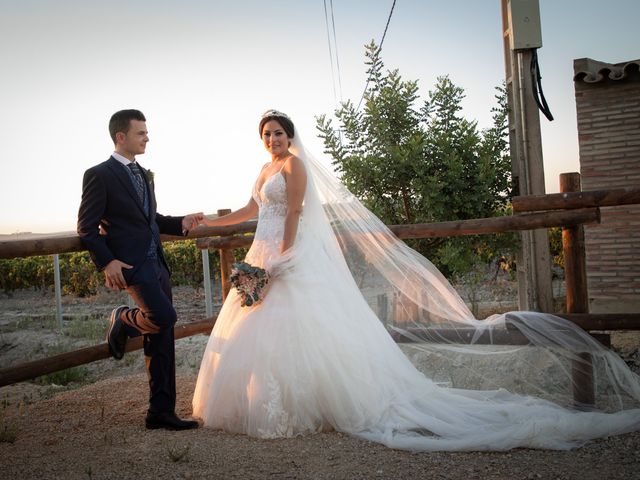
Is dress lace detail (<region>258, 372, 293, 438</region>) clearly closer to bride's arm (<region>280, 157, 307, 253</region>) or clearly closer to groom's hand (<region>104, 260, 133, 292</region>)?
bride's arm (<region>280, 157, 307, 253</region>)

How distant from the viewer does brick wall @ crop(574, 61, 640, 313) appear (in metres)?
7.12

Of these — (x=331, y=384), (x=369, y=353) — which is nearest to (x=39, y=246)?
(x=331, y=384)

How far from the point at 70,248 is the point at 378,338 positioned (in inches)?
81.8

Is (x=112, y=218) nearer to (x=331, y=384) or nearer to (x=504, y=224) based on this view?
(x=331, y=384)

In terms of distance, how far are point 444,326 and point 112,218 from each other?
7.75ft

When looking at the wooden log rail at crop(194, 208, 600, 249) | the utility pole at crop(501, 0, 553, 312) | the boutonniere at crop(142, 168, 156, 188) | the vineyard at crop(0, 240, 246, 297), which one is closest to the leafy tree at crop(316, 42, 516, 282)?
the utility pole at crop(501, 0, 553, 312)

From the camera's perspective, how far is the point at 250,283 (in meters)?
3.69

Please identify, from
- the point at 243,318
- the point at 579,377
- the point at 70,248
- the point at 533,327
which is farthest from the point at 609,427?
the point at 70,248

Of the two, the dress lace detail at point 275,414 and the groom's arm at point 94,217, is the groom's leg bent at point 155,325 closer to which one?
the groom's arm at point 94,217

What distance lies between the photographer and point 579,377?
3600 mm

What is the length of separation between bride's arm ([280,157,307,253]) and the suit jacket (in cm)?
90

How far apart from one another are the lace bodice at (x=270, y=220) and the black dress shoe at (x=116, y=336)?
97cm

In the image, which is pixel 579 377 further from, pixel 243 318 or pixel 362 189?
pixel 362 189

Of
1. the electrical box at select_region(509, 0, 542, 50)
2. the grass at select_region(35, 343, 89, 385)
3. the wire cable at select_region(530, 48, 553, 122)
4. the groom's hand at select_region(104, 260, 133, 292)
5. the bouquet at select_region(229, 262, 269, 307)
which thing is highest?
the electrical box at select_region(509, 0, 542, 50)
